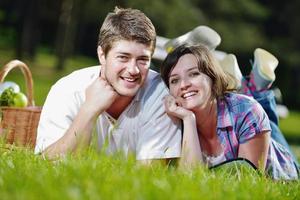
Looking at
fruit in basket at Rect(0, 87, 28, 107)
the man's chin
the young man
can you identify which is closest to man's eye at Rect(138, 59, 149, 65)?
the young man

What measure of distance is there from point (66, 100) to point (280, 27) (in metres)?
28.3

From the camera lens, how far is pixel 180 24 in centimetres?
2392

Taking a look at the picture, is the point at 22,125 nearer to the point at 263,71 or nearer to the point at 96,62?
the point at 263,71

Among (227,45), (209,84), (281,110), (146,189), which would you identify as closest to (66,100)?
(209,84)

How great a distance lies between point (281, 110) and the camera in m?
11.3

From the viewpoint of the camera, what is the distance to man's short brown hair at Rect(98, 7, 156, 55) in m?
3.63

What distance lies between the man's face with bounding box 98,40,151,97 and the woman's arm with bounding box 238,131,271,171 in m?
0.69

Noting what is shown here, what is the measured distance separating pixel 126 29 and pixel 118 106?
44 centimetres

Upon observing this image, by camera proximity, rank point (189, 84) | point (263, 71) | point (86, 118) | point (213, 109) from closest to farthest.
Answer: point (86, 118)
point (189, 84)
point (213, 109)
point (263, 71)

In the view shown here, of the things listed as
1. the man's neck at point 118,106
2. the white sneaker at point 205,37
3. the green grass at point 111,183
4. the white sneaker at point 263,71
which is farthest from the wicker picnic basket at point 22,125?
the white sneaker at point 263,71

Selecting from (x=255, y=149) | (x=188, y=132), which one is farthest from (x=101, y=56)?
(x=255, y=149)

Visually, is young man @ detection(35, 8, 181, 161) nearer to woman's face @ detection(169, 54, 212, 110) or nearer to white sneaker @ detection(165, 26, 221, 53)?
woman's face @ detection(169, 54, 212, 110)

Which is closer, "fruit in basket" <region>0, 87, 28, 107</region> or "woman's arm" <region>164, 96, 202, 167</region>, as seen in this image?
"woman's arm" <region>164, 96, 202, 167</region>

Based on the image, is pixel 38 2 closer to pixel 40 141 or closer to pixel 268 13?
pixel 268 13
